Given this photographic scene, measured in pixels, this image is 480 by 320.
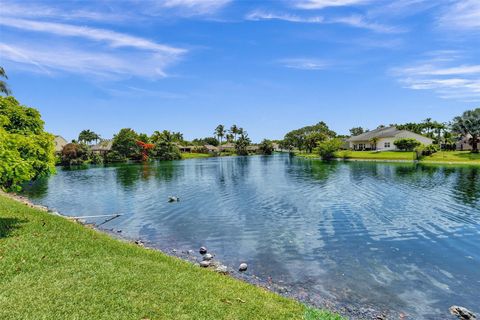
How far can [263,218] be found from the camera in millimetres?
25562

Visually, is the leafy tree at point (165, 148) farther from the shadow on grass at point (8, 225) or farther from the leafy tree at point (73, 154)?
the shadow on grass at point (8, 225)

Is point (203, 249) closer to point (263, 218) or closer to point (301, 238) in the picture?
point (301, 238)

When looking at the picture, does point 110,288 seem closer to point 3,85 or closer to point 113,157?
point 3,85

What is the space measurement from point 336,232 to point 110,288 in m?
16.0

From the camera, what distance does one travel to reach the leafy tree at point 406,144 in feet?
294

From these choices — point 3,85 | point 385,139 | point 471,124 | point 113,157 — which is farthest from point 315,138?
point 3,85

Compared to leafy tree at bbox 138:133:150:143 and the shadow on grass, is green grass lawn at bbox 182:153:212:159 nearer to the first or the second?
leafy tree at bbox 138:133:150:143

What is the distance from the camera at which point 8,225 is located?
578 inches

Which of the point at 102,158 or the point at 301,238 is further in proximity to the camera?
the point at 102,158

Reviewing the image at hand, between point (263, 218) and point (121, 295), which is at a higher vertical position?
point (121, 295)

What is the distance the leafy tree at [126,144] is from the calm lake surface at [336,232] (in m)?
74.7

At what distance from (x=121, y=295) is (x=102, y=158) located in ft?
374

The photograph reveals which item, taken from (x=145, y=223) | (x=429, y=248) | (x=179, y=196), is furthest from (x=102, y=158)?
(x=429, y=248)

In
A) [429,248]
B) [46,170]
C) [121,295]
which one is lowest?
[429,248]
